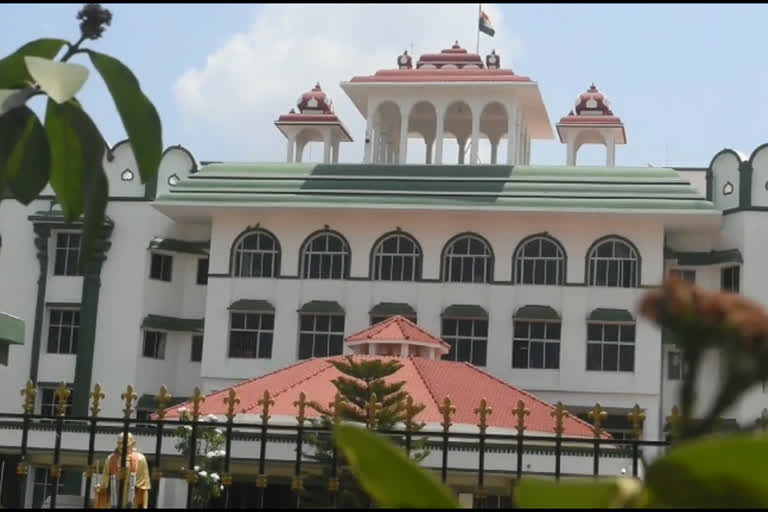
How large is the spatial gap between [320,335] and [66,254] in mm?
6162

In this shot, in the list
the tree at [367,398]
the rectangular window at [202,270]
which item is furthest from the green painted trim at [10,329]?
the rectangular window at [202,270]

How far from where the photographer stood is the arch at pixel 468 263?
94.3 feet

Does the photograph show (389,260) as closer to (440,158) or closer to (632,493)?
(440,158)

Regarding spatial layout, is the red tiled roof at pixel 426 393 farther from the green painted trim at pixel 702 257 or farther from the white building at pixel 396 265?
the green painted trim at pixel 702 257

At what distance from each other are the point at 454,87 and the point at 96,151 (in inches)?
1079

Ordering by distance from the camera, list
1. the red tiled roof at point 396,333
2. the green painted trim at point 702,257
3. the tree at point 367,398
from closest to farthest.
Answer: the tree at point 367,398 → the red tiled roof at point 396,333 → the green painted trim at point 702,257

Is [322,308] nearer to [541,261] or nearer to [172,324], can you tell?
[172,324]

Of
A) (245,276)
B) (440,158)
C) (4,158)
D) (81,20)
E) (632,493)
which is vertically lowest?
(632,493)

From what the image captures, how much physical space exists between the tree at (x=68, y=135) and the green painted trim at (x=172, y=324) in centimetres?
2587

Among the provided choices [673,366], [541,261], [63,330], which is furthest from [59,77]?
[63,330]

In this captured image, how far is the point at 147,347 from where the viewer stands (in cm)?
3002

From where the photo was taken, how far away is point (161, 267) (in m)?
30.5

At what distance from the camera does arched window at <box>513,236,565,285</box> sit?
2853 centimetres

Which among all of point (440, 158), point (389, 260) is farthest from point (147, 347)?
point (440, 158)
